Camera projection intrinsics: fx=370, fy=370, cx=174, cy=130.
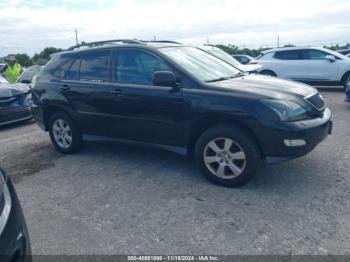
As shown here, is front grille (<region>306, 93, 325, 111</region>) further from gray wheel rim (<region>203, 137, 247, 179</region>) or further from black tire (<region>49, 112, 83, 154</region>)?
black tire (<region>49, 112, 83, 154</region>)

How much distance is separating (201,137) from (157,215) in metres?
1.10

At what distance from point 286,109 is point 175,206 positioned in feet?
5.12

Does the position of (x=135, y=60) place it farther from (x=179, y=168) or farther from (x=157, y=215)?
(x=157, y=215)

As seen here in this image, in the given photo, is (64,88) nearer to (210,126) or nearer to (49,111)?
(49,111)

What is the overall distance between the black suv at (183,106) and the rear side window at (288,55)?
8626 millimetres

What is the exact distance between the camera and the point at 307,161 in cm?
495

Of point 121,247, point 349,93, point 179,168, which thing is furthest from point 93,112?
point 349,93

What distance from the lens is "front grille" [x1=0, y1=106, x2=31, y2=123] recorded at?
8.20 metres

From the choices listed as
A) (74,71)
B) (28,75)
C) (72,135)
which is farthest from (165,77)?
(28,75)

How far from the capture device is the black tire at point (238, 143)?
4031mm

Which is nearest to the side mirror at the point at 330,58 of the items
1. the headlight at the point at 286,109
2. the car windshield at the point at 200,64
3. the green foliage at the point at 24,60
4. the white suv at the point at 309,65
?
the white suv at the point at 309,65

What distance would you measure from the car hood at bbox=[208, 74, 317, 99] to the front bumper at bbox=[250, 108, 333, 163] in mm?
352

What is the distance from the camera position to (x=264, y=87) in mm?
4320

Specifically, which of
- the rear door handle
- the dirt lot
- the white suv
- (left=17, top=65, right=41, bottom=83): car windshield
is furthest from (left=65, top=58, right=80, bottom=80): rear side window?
the white suv
